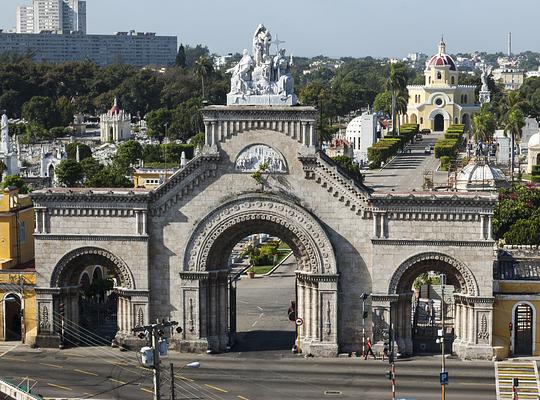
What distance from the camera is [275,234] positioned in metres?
65.9

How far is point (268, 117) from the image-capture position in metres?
64.8

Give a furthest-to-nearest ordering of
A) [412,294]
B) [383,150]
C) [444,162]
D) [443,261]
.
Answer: [383,150]
[444,162]
[412,294]
[443,261]

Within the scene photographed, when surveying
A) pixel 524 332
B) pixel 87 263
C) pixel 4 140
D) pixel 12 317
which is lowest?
pixel 524 332

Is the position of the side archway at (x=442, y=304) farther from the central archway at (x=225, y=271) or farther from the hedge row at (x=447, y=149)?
the hedge row at (x=447, y=149)

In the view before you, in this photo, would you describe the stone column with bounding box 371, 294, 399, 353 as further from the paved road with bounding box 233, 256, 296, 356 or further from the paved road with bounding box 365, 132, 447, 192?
the paved road with bounding box 365, 132, 447, 192

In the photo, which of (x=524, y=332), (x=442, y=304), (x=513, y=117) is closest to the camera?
(x=442, y=304)

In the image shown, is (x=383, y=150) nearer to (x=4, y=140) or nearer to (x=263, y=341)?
(x=4, y=140)

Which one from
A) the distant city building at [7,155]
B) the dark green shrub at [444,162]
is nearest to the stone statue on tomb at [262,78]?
the distant city building at [7,155]

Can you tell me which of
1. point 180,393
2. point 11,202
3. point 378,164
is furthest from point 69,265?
point 378,164

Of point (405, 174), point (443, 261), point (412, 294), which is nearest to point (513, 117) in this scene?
point (405, 174)

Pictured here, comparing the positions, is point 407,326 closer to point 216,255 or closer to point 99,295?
point 216,255

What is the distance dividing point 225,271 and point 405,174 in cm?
9636

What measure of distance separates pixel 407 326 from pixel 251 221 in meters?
9.70

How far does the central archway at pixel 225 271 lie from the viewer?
211 ft
